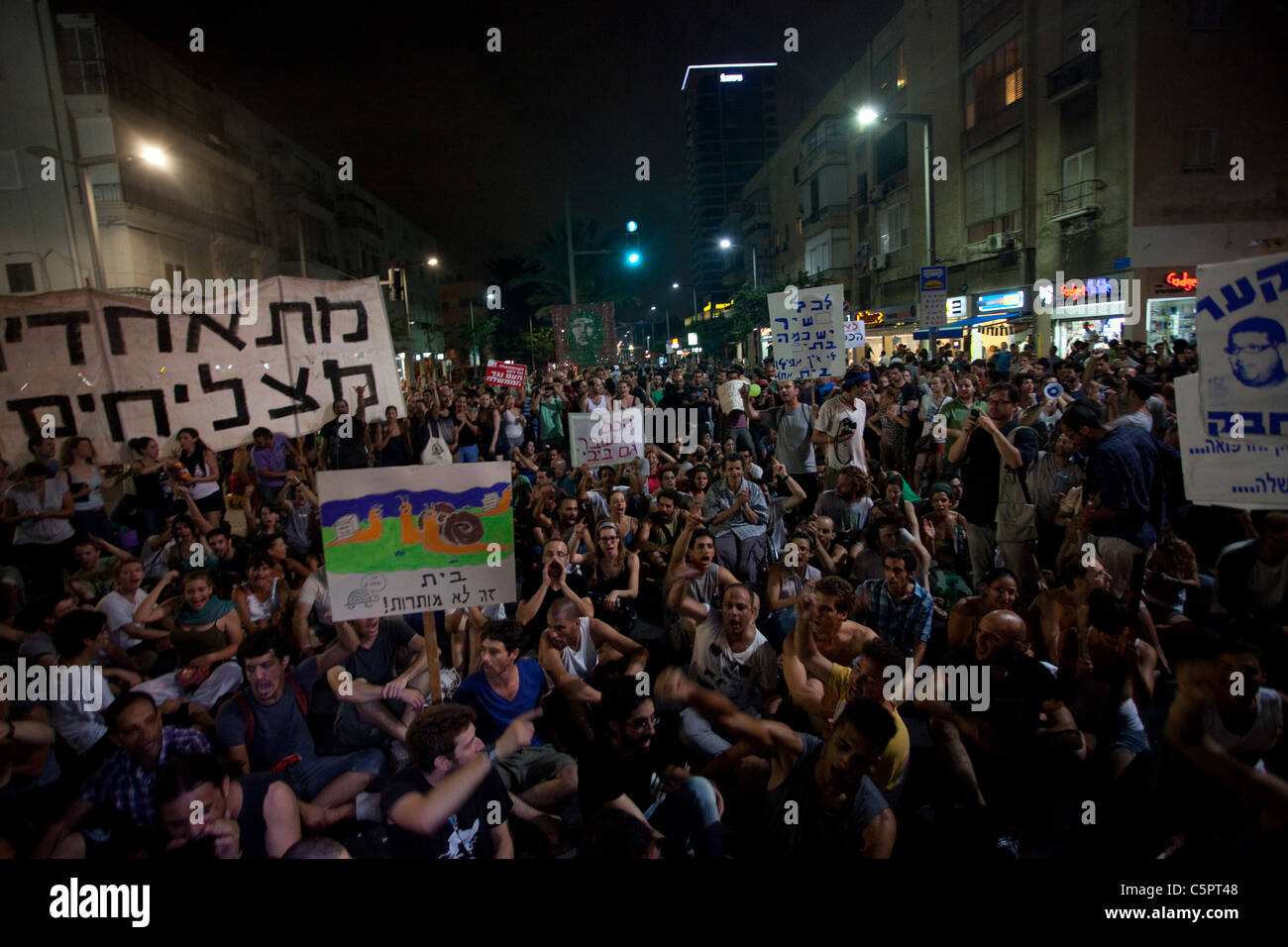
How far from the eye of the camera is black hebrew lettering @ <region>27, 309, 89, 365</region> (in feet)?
20.0

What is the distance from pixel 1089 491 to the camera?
5062 mm

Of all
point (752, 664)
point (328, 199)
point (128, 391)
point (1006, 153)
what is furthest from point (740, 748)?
point (328, 199)

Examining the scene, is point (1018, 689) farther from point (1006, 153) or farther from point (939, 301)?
point (1006, 153)

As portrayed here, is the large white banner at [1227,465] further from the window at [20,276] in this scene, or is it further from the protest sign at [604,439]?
the window at [20,276]

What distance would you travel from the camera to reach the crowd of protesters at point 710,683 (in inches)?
130

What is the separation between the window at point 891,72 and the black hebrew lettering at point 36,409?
33.4 metres

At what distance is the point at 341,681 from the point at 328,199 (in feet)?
149

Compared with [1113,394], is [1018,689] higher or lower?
lower

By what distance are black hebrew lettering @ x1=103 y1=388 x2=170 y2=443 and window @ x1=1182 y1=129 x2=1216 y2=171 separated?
2298 centimetres

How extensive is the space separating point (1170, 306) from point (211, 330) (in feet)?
69.9

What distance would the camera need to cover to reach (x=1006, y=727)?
3.54 meters

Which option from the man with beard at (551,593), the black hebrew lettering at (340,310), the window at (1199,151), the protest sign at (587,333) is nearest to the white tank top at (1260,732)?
the man with beard at (551,593)

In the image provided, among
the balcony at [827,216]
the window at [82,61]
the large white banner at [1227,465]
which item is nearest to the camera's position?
the large white banner at [1227,465]

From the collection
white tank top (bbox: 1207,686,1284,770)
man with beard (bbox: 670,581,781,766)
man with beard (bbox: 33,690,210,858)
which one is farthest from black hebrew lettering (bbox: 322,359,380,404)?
white tank top (bbox: 1207,686,1284,770)
